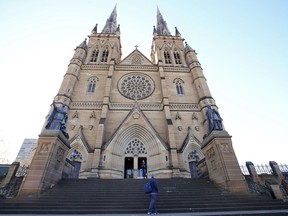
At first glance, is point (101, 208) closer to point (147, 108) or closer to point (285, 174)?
point (147, 108)

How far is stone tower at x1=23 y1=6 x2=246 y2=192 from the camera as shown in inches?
589

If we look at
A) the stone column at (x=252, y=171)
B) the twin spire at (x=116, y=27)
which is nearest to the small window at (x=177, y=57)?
the twin spire at (x=116, y=27)

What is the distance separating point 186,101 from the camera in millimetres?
20547

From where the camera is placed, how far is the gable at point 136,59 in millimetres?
25231

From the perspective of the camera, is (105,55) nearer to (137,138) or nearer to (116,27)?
(116,27)

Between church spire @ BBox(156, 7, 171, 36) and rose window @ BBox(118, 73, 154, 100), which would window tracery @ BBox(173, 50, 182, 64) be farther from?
church spire @ BBox(156, 7, 171, 36)

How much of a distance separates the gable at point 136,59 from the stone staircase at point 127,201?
1978cm

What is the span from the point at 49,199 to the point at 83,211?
7.64ft

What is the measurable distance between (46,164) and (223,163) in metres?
9.32

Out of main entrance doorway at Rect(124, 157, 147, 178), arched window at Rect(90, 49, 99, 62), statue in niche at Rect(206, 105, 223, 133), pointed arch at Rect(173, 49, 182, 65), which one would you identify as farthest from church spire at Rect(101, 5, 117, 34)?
statue in niche at Rect(206, 105, 223, 133)

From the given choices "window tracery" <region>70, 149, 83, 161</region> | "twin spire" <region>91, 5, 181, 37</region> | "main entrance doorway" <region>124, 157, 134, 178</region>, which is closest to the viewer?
"window tracery" <region>70, 149, 83, 161</region>

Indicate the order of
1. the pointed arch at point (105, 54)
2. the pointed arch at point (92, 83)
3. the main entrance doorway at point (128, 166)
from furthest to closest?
the pointed arch at point (105, 54) < the pointed arch at point (92, 83) < the main entrance doorway at point (128, 166)

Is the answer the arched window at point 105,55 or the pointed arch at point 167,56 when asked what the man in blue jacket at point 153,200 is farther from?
the arched window at point 105,55

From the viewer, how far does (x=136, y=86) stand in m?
21.9
